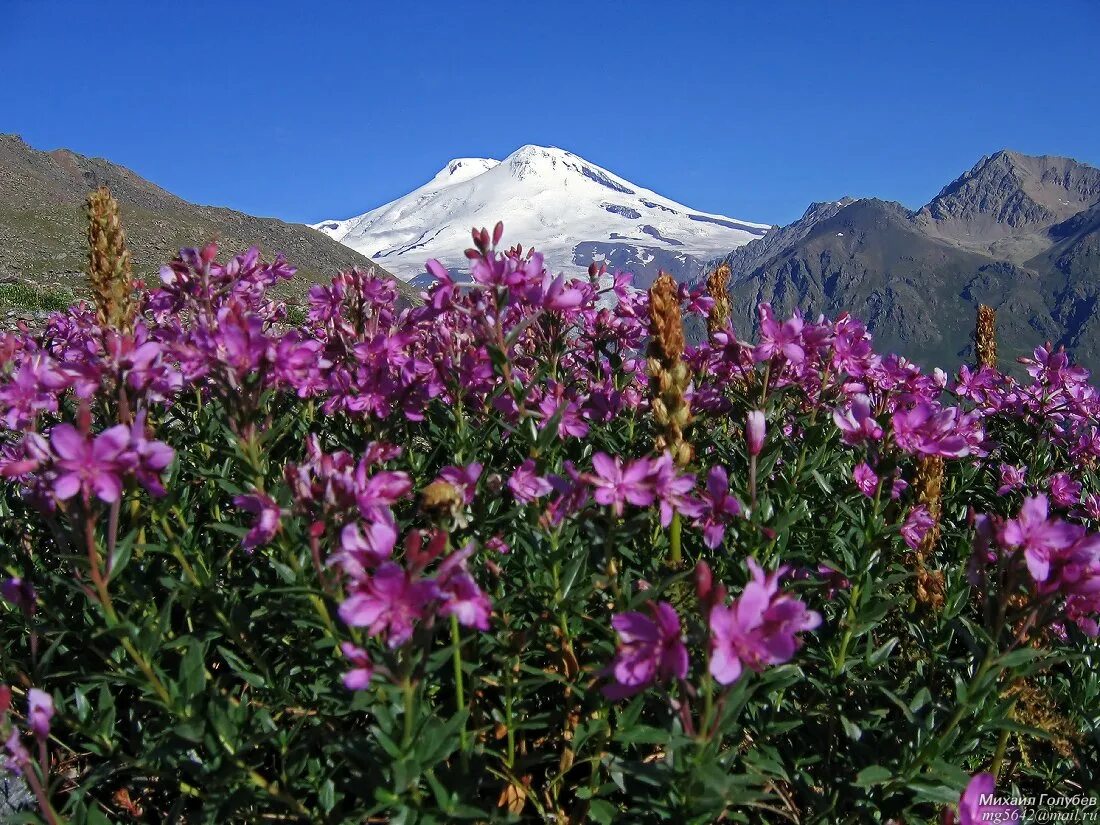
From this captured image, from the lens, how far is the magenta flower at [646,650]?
1816mm

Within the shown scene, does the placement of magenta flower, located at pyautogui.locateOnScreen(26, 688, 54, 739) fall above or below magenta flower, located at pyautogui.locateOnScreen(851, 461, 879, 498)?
below

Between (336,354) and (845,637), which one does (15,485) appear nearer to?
(336,354)

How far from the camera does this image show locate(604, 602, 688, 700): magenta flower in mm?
1816

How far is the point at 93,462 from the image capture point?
216cm

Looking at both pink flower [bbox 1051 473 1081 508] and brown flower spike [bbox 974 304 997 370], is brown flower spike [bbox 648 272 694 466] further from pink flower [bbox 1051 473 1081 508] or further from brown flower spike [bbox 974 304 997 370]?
brown flower spike [bbox 974 304 997 370]

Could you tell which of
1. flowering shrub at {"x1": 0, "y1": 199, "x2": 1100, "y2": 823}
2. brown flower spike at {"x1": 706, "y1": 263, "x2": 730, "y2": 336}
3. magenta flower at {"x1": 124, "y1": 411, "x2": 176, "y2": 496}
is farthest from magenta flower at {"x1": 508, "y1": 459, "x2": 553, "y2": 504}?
brown flower spike at {"x1": 706, "y1": 263, "x2": 730, "y2": 336}

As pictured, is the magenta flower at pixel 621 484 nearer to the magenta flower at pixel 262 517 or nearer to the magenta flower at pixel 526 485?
the magenta flower at pixel 526 485

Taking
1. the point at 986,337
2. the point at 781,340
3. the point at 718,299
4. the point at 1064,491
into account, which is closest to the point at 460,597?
the point at 781,340

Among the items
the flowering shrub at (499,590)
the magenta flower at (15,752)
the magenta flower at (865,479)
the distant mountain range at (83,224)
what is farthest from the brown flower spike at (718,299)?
the distant mountain range at (83,224)

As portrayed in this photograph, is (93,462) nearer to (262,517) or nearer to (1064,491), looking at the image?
(262,517)

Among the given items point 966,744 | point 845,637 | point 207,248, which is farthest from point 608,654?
point 207,248

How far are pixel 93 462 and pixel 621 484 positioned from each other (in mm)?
1667

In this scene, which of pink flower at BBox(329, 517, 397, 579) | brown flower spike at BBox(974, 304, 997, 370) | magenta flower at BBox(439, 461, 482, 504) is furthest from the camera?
brown flower spike at BBox(974, 304, 997, 370)

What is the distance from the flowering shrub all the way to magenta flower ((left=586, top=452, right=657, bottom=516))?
2 centimetres
